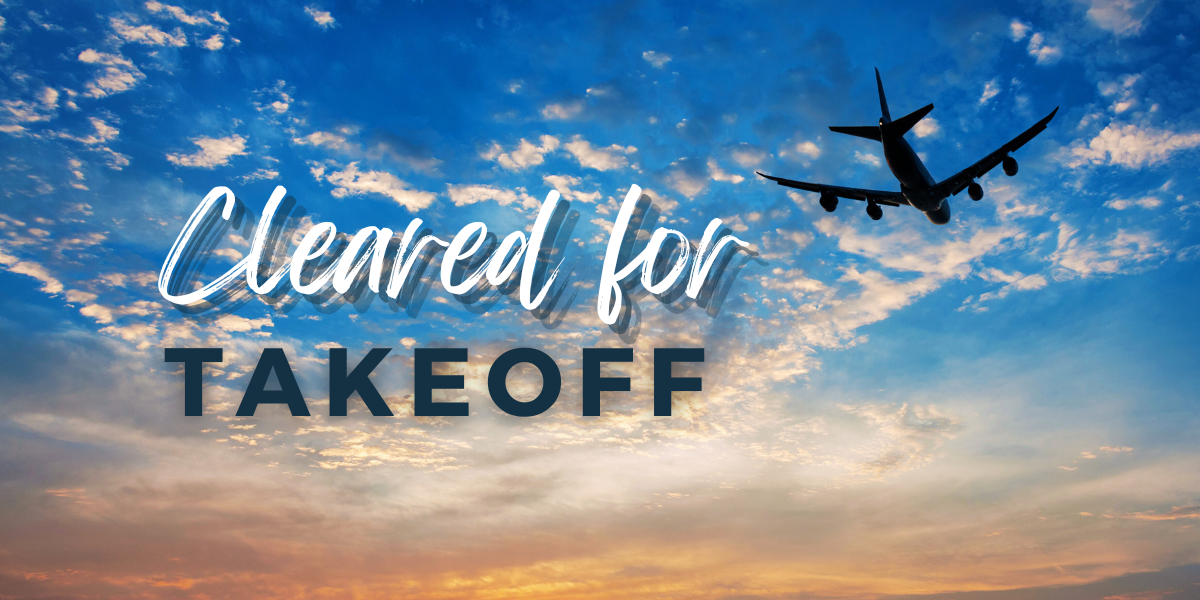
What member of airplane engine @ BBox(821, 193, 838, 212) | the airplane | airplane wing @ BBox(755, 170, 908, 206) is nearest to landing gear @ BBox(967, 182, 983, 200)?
the airplane

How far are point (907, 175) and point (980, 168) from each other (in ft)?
25.2

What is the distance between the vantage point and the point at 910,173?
6619 centimetres

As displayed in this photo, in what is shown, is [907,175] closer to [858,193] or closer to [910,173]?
[910,173]

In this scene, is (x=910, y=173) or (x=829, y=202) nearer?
(x=910, y=173)

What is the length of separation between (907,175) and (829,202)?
7188 millimetres

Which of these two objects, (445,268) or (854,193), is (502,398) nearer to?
(445,268)

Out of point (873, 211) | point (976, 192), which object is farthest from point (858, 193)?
point (976, 192)

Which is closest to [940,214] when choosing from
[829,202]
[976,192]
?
[976,192]

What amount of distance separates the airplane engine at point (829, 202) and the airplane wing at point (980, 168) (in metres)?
9.11

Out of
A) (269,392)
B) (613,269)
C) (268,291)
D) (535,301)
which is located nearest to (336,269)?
(268,291)

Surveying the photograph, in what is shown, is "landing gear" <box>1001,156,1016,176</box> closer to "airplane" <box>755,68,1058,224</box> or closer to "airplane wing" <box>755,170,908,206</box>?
"airplane" <box>755,68,1058,224</box>

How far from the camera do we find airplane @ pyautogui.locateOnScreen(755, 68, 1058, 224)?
6494cm

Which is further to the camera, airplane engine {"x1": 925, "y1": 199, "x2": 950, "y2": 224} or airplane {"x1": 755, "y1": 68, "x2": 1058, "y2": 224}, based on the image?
airplane engine {"x1": 925, "y1": 199, "x2": 950, "y2": 224}

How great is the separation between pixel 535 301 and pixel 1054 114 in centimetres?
4670
